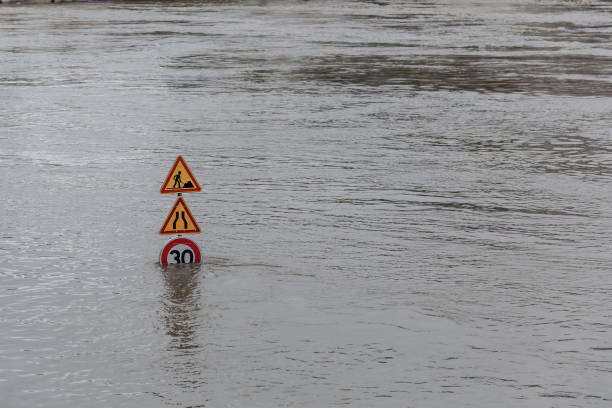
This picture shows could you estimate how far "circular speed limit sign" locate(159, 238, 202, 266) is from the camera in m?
9.59

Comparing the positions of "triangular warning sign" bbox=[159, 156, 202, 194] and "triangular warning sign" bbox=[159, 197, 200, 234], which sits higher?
"triangular warning sign" bbox=[159, 156, 202, 194]

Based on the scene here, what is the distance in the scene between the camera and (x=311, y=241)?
34.3 ft

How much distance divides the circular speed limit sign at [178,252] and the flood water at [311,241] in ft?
0.44

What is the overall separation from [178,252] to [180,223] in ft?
1.17

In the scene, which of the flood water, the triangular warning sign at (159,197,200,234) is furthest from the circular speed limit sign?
the triangular warning sign at (159,197,200,234)

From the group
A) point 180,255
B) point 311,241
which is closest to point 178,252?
point 180,255

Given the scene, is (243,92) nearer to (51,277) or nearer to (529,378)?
(51,277)

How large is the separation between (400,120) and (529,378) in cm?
1133

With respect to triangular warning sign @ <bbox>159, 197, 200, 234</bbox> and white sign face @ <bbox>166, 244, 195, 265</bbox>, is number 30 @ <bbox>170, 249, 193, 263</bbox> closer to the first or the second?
white sign face @ <bbox>166, 244, 195, 265</bbox>

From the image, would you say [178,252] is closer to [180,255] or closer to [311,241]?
[180,255]

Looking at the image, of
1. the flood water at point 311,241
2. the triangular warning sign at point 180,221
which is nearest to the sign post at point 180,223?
the triangular warning sign at point 180,221

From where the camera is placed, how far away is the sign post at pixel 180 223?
9352 millimetres

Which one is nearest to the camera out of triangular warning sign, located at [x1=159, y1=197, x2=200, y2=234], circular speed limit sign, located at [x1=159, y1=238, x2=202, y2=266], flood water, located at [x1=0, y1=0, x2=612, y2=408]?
flood water, located at [x1=0, y1=0, x2=612, y2=408]

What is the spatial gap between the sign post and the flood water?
0.16 m
